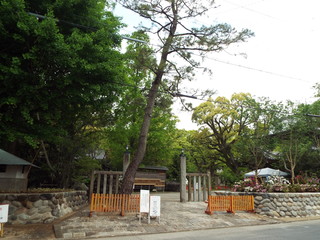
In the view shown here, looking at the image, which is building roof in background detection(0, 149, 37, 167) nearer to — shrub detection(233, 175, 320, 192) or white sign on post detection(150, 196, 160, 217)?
white sign on post detection(150, 196, 160, 217)

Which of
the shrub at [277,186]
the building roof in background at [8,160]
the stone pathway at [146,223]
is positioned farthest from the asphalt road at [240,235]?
the building roof in background at [8,160]

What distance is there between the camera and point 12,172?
9.23 metres

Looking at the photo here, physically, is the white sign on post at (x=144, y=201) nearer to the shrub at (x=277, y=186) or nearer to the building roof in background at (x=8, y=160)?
the building roof in background at (x=8, y=160)

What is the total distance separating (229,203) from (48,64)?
920cm

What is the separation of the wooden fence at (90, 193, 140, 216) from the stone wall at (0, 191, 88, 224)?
1.22 meters

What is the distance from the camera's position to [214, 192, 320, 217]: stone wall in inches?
409

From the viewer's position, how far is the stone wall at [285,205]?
10.4m

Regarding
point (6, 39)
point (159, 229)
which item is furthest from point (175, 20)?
point (159, 229)

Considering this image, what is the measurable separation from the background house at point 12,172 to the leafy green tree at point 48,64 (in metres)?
1.54

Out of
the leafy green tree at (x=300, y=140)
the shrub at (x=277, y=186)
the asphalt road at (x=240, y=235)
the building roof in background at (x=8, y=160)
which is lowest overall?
the asphalt road at (x=240, y=235)

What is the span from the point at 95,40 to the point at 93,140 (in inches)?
274

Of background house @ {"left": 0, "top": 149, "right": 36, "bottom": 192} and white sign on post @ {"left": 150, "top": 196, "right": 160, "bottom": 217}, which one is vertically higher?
background house @ {"left": 0, "top": 149, "right": 36, "bottom": 192}

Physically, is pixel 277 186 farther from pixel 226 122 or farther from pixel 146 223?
pixel 226 122

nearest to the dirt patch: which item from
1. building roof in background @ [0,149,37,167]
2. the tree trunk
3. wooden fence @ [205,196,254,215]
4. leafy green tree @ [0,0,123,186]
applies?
leafy green tree @ [0,0,123,186]
